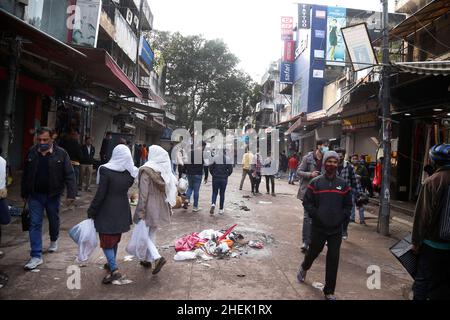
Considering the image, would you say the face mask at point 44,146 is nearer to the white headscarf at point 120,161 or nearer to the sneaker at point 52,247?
the white headscarf at point 120,161

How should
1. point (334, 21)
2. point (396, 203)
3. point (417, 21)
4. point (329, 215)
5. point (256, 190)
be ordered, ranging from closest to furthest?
point (329, 215) → point (417, 21) → point (396, 203) → point (256, 190) → point (334, 21)

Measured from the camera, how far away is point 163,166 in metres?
5.02

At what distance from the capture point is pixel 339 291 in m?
4.50

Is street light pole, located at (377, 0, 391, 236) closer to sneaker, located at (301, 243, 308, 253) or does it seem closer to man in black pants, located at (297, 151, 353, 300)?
sneaker, located at (301, 243, 308, 253)

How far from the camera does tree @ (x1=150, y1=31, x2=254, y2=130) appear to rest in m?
36.3

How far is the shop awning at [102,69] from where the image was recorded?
28.5 feet

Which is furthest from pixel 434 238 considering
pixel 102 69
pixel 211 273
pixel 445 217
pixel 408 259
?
pixel 102 69

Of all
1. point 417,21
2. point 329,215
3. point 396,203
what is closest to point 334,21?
point 417,21

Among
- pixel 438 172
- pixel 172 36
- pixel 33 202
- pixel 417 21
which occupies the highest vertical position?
pixel 172 36

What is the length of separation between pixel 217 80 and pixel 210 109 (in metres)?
2.95

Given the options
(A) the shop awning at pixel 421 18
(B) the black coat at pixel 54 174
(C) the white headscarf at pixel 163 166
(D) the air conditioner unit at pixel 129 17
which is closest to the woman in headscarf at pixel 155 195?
(C) the white headscarf at pixel 163 166

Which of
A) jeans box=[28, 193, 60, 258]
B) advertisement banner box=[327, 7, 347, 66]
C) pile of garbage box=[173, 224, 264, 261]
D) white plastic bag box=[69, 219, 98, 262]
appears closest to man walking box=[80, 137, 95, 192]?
jeans box=[28, 193, 60, 258]

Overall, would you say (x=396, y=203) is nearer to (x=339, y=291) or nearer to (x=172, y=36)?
(x=339, y=291)

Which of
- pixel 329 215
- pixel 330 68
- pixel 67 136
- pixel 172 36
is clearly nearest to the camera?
pixel 329 215
